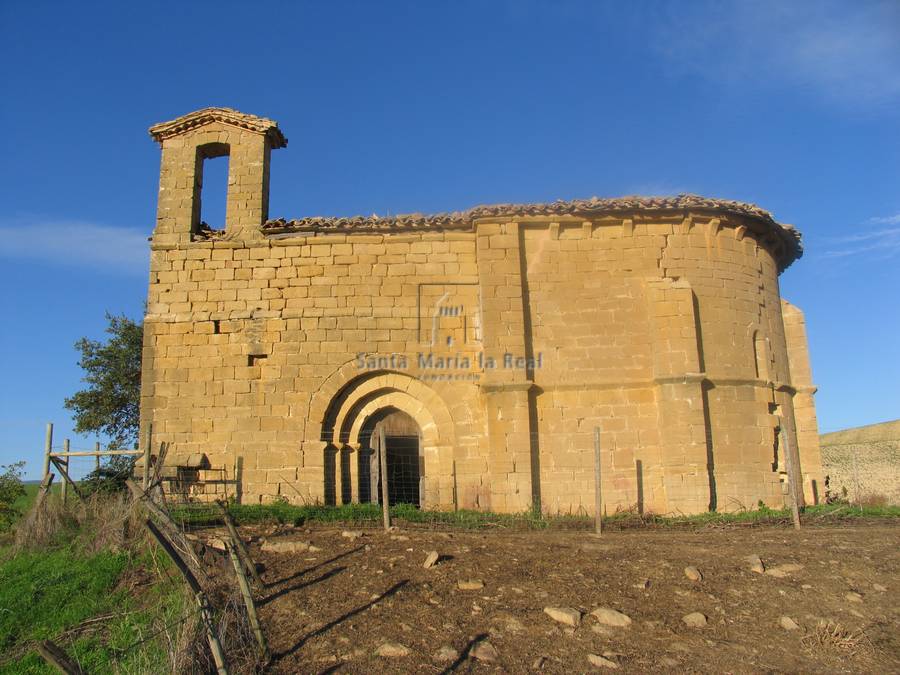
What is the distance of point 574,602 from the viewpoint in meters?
7.64

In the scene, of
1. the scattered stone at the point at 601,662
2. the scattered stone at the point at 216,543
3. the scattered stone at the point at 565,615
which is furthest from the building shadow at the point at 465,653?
the scattered stone at the point at 216,543

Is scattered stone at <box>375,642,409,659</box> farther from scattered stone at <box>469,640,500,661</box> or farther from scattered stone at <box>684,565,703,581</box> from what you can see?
scattered stone at <box>684,565,703,581</box>

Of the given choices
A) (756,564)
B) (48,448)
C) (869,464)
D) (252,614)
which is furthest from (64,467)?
(869,464)

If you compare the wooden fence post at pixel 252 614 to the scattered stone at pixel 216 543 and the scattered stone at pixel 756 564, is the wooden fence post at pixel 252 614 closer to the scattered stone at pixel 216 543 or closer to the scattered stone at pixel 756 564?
the scattered stone at pixel 216 543

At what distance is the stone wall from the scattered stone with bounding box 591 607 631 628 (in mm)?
14129

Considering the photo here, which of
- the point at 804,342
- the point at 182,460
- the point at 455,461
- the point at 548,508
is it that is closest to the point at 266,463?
the point at 182,460

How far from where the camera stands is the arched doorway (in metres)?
13.3

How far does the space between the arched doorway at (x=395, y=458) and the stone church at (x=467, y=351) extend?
41mm

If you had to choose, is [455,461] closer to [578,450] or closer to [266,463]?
[578,450]

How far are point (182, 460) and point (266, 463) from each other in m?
1.47

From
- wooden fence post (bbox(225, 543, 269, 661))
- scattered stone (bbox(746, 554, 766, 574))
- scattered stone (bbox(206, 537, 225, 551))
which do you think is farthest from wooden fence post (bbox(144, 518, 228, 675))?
scattered stone (bbox(746, 554, 766, 574))

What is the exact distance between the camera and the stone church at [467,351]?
12.8 meters

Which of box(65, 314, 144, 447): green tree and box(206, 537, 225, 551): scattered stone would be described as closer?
box(206, 537, 225, 551): scattered stone

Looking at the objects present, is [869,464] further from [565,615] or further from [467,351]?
[565,615]
